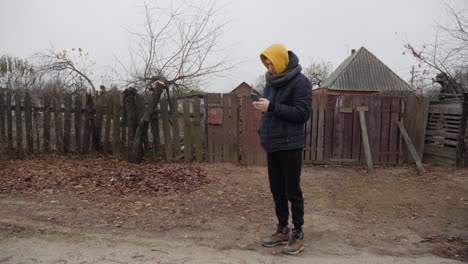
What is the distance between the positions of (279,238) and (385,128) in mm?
5415

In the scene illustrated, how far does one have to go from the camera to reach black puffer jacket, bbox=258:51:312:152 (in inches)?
112

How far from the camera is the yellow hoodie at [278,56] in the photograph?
2.92m

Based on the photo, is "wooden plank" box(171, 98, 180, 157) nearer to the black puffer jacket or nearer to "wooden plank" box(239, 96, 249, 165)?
"wooden plank" box(239, 96, 249, 165)

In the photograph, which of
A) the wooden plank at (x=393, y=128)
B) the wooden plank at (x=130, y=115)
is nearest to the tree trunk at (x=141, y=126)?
the wooden plank at (x=130, y=115)

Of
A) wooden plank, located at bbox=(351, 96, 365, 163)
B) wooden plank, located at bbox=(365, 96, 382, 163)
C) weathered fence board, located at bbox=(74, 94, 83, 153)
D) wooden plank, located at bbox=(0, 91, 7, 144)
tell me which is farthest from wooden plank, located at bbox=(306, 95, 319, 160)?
wooden plank, located at bbox=(0, 91, 7, 144)

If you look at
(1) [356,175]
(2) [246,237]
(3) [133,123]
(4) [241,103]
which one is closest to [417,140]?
(1) [356,175]

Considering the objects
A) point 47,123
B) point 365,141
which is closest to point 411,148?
point 365,141

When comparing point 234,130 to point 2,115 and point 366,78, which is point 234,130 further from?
point 366,78

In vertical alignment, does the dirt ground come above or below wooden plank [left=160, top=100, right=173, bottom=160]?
below

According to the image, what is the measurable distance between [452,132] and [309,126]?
3.23 m

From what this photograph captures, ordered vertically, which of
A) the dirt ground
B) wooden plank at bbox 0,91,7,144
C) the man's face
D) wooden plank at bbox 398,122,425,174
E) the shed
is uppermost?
the shed

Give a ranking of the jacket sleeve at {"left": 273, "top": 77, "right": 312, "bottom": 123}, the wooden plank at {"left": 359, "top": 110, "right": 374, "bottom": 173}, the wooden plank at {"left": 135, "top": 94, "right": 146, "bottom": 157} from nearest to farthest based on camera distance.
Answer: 1. the jacket sleeve at {"left": 273, "top": 77, "right": 312, "bottom": 123}
2. the wooden plank at {"left": 359, "top": 110, "right": 374, "bottom": 173}
3. the wooden plank at {"left": 135, "top": 94, "right": 146, "bottom": 157}

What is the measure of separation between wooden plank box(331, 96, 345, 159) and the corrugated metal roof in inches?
643

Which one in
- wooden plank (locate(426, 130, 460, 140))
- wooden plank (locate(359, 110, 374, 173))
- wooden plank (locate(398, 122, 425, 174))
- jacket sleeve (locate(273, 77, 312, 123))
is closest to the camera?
jacket sleeve (locate(273, 77, 312, 123))
